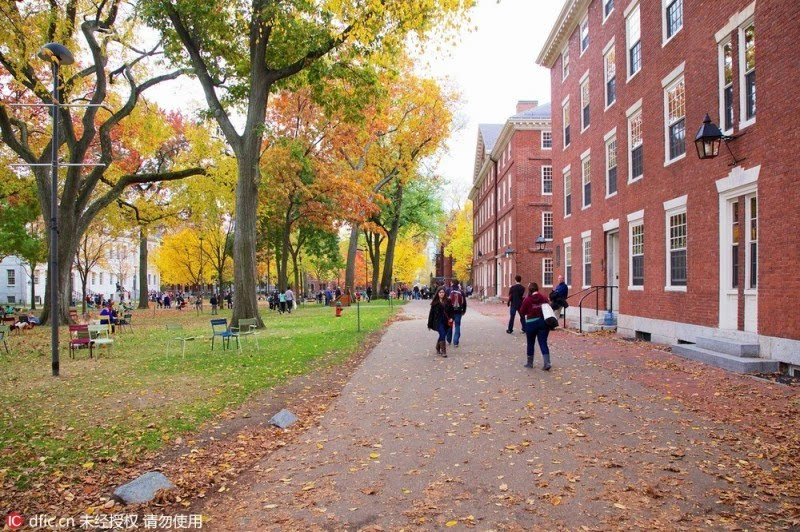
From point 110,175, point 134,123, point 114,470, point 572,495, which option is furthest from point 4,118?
point 572,495

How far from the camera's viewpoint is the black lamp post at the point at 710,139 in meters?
10.4

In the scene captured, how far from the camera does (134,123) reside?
25.3m

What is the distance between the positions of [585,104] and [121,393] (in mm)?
18016

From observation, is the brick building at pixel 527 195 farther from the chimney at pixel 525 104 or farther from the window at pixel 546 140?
the chimney at pixel 525 104

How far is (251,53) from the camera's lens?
1767cm

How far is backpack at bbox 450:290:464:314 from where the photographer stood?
13.3 meters

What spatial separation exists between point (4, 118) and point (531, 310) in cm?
1960

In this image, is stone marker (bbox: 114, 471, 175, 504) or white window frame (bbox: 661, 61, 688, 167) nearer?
stone marker (bbox: 114, 471, 175, 504)

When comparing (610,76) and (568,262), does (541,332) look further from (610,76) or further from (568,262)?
(568,262)

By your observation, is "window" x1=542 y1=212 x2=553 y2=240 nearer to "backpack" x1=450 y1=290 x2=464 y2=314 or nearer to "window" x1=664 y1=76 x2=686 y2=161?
"window" x1=664 y1=76 x2=686 y2=161

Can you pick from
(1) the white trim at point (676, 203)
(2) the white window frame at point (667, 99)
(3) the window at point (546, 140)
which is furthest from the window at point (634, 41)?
(3) the window at point (546, 140)

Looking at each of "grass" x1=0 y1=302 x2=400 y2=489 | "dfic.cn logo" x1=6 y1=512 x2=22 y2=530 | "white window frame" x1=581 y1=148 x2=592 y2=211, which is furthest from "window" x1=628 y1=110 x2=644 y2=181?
"dfic.cn logo" x1=6 y1=512 x2=22 y2=530

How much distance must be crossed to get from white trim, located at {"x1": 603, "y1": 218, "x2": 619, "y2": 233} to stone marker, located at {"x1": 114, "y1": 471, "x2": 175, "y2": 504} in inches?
597

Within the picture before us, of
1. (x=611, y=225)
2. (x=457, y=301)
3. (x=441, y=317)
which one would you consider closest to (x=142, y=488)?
(x=441, y=317)
